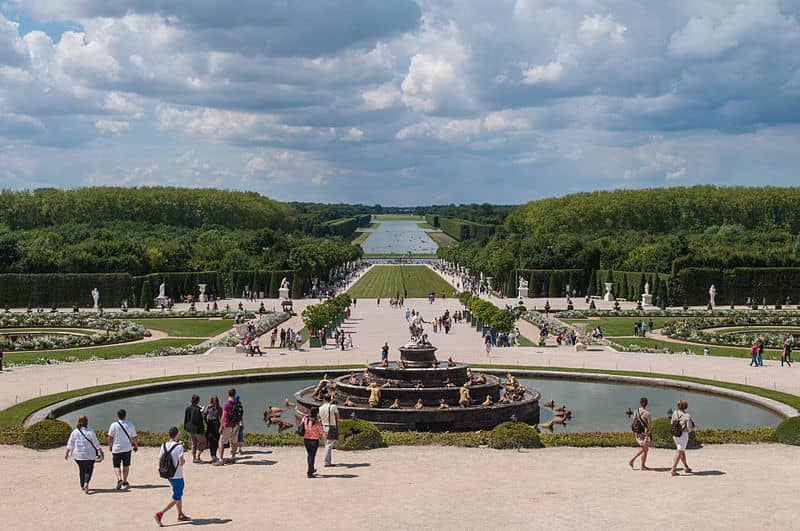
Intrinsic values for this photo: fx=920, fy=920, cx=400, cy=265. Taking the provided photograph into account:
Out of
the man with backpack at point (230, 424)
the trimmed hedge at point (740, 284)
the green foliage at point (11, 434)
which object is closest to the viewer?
the man with backpack at point (230, 424)

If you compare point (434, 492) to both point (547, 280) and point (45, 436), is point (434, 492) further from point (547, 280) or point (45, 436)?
point (547, 280)


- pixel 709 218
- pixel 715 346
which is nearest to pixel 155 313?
pixel 715 346

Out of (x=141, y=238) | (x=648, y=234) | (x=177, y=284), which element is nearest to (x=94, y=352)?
(x=177, y=284)

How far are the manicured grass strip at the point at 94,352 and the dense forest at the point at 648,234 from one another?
48053 mm

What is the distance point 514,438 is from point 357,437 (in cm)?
377

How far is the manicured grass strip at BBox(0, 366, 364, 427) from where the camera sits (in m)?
26.7

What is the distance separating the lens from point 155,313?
2724 inches

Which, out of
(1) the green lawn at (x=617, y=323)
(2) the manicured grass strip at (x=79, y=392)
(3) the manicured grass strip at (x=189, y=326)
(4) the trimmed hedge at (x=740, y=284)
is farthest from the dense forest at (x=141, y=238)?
(2) the manicured grass strip at (x=79, y=392)

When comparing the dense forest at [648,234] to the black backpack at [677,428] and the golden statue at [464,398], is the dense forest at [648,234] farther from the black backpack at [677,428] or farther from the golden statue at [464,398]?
the black backpack at [677,428]

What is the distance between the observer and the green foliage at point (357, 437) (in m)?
21.8

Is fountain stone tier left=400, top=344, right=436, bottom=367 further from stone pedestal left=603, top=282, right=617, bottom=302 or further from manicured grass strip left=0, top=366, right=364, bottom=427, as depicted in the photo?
stone pedestal left=603, top=282, right=617, bottom=302

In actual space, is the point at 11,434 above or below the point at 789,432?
below

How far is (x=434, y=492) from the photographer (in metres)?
17.8

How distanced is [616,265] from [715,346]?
153 ft
